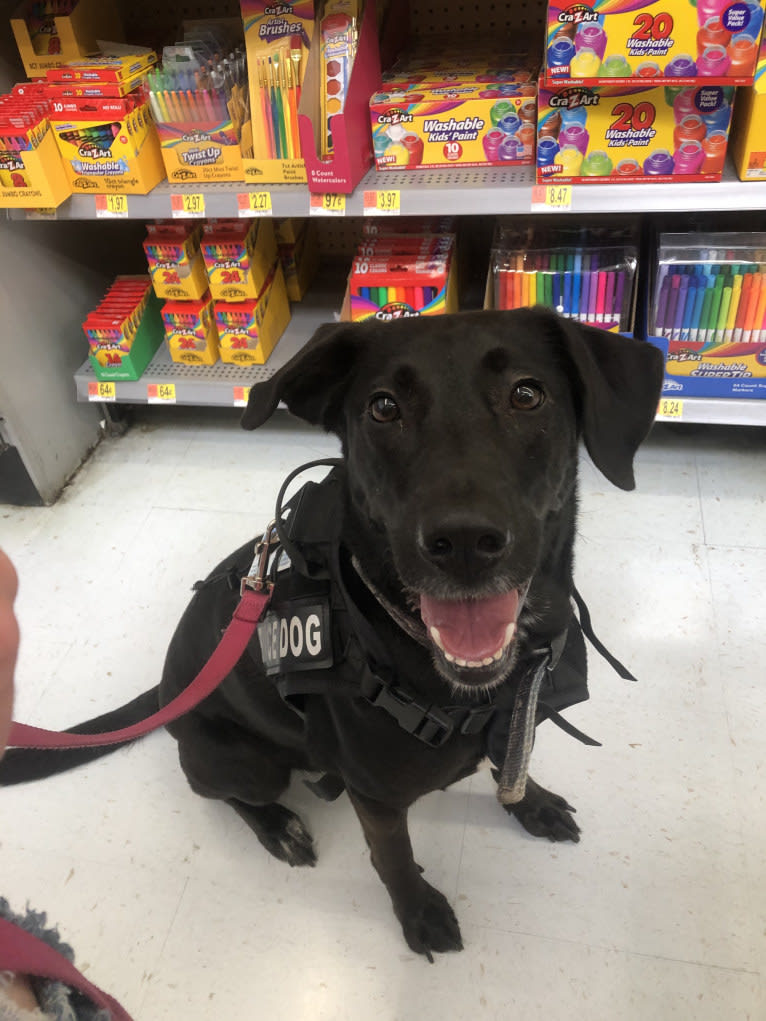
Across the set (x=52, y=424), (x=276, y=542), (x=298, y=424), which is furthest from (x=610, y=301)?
(x=52, y=424)

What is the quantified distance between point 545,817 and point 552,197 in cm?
136

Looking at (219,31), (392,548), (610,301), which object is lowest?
(610,301)

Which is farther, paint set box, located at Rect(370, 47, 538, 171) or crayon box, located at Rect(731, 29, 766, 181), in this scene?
paint set box, located at Rect(370, 47, 538, 171)

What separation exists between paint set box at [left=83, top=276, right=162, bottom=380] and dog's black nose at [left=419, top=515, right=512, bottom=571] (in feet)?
5.68

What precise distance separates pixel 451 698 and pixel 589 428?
411mm

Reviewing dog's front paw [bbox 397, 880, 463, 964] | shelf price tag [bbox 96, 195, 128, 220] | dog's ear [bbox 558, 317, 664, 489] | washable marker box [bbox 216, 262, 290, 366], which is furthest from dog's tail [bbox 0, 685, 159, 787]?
shelf price tag [bbox 96, 195, 128, 220]

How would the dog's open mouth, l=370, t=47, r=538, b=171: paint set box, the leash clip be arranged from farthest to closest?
l=370, t=47, r=538, b=171: paint set box < the leash clip < the dog's open mouth

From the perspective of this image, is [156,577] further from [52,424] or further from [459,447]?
[459,447]

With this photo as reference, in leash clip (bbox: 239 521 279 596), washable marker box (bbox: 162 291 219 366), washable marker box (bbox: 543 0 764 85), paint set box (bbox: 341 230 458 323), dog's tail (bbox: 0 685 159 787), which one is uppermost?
washable marker box (bbox: 543 0 764 85)

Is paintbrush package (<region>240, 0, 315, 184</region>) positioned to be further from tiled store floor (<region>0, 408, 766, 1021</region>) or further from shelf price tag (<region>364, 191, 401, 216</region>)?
tiled store floor (<region>0, 408, 766, 1021</region>)

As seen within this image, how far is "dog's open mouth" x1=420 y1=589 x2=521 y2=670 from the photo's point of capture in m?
0.89

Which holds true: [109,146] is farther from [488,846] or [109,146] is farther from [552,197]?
[488,846]

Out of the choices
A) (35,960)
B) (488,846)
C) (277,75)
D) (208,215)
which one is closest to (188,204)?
(208,215)

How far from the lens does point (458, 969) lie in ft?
4.12
